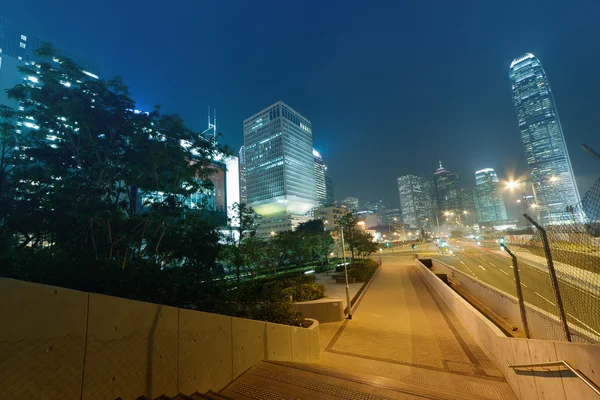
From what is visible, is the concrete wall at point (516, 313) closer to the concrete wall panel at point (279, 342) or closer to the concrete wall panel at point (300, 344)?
the concrete wall panel at point (300, 344)

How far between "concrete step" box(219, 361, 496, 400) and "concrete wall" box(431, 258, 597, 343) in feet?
12.2

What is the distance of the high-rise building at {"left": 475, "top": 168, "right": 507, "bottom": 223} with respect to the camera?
16488 centimetres

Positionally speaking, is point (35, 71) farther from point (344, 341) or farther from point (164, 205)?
point (344, 341)

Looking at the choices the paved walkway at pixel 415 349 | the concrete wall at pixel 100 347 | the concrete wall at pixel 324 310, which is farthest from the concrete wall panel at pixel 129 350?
the concrete wall at pixel 324 310

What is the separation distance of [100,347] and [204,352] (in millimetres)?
1861

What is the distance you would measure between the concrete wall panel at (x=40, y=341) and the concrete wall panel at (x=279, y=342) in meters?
4.68

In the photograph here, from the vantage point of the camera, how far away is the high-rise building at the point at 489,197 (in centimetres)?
16488

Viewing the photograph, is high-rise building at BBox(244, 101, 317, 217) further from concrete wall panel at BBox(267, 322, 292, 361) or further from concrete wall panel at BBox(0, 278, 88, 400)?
concrete wall panel at BBox(0, 278, 88, 400)

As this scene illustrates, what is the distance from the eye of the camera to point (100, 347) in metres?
2.98

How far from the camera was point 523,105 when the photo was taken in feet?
510

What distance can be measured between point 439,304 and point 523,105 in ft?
647

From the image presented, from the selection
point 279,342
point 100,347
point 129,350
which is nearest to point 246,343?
point 279,342

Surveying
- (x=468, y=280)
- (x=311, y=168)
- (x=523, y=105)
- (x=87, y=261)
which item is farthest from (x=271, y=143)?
(x=523, y=105)

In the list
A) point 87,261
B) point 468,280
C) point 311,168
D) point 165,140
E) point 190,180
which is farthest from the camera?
point 311,168
